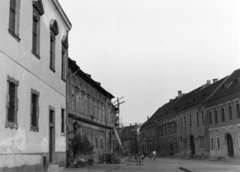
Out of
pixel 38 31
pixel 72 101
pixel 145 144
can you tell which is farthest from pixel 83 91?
pixel 145 144

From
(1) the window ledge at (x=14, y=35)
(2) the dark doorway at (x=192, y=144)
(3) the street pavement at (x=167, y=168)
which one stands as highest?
(1) the window ledge at (x=14, y=35)

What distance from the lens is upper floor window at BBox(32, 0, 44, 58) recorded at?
51.0 feet

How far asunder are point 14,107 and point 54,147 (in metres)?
6.32

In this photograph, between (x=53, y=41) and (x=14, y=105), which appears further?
(x=53, y=41)

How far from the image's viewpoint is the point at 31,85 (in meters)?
14.8

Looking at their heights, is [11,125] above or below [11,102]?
below

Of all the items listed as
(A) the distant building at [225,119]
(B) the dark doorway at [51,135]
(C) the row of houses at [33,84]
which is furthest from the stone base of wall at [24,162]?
(A) the distant building at [225,119]

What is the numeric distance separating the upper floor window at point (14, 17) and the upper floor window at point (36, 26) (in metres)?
2.10

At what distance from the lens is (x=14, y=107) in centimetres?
1278

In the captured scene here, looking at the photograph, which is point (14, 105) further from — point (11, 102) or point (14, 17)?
point (14, 17)

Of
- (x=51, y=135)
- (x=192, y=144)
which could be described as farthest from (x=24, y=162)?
(x=192, y=144)

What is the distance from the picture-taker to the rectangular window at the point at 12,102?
1220 cm

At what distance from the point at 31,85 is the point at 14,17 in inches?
125

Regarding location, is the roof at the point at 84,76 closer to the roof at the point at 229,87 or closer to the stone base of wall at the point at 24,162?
the stone base of wall at the point at 24,162
